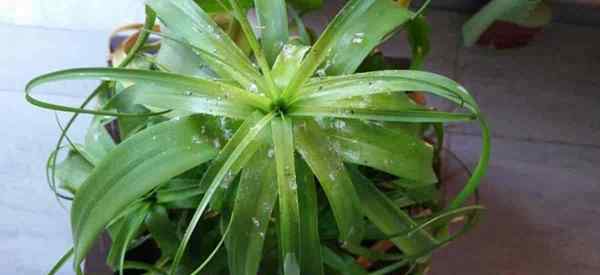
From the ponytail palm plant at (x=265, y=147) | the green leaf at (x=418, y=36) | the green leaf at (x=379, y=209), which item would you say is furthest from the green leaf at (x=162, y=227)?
the green leaf at (x=418, y=36)

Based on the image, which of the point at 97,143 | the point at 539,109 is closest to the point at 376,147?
the point at 97,143

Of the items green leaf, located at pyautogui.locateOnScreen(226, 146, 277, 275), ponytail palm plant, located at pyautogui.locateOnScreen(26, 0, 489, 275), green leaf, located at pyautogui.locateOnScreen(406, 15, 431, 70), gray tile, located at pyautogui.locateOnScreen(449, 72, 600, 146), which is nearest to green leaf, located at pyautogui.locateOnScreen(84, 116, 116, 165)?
ponytail palm plant, located at pyautogui.locateOnScreen(26, 0, 489, 275)

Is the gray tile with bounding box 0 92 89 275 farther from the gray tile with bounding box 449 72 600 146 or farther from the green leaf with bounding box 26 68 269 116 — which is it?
the gray tile with bounding box 449 72 600 146

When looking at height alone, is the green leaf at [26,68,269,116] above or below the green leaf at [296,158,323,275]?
above

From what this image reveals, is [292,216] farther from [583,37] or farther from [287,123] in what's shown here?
[583,37]

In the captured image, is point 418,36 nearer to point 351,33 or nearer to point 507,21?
point 351,33

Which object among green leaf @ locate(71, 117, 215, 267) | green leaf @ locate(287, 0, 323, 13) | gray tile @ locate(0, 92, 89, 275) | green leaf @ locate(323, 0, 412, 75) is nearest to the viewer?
green leaf @ locate(71, 117, 215, 267)
